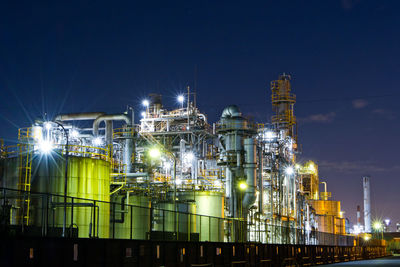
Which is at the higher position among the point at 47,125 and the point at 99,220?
the point at 47,125

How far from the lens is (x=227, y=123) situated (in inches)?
2041

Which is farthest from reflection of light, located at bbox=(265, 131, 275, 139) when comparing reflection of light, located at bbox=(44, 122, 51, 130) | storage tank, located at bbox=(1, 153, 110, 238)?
storage tank, located at bbox=(1, 153, 110, 238)

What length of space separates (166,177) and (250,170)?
43.5 ft

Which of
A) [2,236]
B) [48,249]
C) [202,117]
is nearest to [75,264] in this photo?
[48,249]

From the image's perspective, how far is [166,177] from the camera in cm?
6009

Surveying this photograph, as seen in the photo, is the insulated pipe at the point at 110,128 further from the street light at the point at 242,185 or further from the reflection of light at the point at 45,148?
the reflection of light at the point at 45,148

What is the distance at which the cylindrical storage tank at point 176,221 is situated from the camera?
102ft

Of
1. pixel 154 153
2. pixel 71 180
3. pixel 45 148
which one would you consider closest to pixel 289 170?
pixel 154 153

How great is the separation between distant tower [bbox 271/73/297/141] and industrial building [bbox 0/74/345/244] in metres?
0.15

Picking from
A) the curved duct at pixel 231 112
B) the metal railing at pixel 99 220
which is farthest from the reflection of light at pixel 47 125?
the curved duct at pixel 231 112

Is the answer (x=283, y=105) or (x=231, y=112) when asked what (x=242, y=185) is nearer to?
(x=231, y=112)

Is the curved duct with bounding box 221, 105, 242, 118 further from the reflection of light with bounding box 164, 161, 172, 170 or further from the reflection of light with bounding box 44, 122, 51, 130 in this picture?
the reflection of light with bounding box 44, 122, 51, 130

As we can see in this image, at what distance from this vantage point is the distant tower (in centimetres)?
7944

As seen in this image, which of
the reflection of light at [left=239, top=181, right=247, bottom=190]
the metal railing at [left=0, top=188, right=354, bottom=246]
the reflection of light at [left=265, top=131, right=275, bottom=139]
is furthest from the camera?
the reflection of light at [left=265, top=131, right=275, bottom=139]
